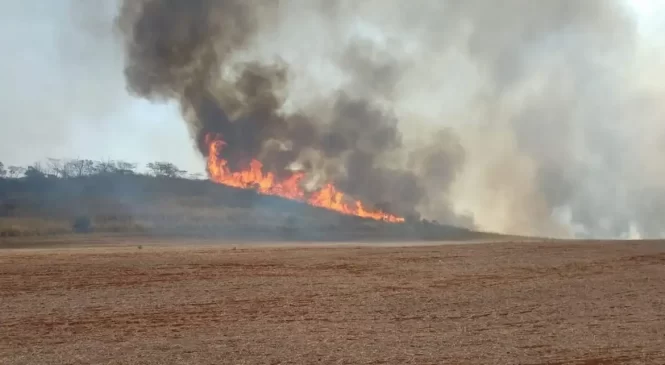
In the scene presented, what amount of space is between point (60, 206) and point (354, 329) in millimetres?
59938

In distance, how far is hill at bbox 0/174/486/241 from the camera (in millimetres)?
61750

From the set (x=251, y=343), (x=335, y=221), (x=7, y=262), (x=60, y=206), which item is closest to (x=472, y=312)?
(x=251, y=343)

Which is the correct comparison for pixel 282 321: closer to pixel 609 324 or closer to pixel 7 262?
pixel 609 324

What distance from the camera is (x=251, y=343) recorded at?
17.5m

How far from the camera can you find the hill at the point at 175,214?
6175 cm

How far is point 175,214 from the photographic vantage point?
68750 millimetres

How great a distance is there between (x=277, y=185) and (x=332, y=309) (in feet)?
176

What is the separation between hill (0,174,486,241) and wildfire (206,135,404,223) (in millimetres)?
1234

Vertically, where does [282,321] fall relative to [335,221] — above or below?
below

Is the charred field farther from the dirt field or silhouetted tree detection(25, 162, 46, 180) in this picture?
silhouetted tree detection(25, 162, 46, 180)

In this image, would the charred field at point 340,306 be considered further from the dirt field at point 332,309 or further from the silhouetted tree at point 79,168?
the silhouetted tree at point 79,168

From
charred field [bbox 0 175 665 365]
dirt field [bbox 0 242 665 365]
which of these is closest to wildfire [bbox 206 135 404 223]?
charred field [bbox 0 175 665 365]

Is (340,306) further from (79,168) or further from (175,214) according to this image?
(79,168)

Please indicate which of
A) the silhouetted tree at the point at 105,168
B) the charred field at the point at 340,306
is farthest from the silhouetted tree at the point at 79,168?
the charred field at the point at 340,306
